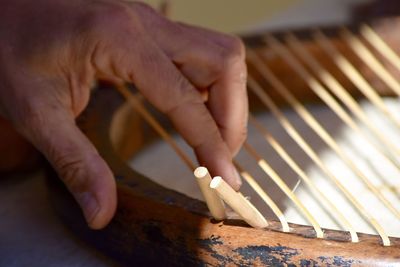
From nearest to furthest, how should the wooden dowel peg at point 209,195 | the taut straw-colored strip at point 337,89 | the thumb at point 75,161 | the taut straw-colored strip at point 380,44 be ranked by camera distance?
the wooden dowel peg at point 209,195
the thumb at point 75,161
the taut straw-colored strip at point 337,89
the taut straw-colored strip at point 380,44

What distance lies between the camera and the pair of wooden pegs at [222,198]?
1.75 ft

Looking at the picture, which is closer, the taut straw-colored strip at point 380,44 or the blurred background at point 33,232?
the blurred background at point 33,232

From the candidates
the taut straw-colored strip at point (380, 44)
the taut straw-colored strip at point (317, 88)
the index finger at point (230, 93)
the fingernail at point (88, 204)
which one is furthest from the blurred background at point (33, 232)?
the taut straw-colored strip at point (380, 44)

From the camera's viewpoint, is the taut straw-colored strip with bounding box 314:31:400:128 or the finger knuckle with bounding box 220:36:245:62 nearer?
the finger knuckle with bounding box 220:36:245:62

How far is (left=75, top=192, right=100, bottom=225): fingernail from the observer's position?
0.63 metres

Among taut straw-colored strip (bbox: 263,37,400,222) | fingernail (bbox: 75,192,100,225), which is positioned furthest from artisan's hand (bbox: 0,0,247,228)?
taut straw-colored strip (bbox: 263,37,400,222)

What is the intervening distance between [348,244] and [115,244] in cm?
19

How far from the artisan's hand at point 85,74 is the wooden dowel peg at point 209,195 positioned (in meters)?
0.07

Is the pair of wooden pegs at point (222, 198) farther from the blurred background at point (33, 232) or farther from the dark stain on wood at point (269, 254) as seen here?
the blurred background at point (33, 232)

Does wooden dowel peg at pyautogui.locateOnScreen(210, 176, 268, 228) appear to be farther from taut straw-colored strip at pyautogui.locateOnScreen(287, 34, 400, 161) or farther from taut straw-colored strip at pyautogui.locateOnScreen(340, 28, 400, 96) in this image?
taut straw-colored strip at pyautogui.locateOnScreen(340, 28, 400, 96)

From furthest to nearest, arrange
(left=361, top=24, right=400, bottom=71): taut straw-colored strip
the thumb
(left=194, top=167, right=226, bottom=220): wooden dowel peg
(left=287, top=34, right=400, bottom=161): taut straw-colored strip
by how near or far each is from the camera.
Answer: (left=361, top=24, right=400, bottom=71): taut straw-colored strip, (left=287, top=34, right=400, bottom=161): taut straw-colored strip, the thumb, (left=194, top=167, right=226, bottom=220): wooden dowel peg

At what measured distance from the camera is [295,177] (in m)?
0.75

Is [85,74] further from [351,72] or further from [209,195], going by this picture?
[351,72]

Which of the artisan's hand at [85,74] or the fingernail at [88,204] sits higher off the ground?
the artisan's hand at [85,74]
